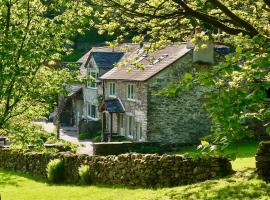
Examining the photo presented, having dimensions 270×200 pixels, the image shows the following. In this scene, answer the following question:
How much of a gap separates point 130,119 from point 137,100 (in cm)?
278

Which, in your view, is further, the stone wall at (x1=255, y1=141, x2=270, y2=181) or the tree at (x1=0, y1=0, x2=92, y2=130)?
the stone wall at (x1=255, y1=141, x2=270, y2=181)

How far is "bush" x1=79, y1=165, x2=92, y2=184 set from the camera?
73.7ft

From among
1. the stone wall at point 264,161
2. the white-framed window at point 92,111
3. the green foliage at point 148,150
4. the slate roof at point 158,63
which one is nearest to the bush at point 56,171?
the green foliage at point 148,150

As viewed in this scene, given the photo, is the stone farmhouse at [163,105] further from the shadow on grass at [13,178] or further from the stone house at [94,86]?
the shadow on grass at [13,178]

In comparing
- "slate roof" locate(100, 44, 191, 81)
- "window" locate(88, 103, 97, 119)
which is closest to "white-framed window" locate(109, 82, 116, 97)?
"slate roof" locate(100, 44, 191, 81)

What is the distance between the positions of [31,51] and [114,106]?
3072 centimetres

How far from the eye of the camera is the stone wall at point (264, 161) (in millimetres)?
15742

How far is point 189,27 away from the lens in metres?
17.8

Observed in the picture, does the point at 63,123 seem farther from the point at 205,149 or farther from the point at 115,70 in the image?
the point at 205,149

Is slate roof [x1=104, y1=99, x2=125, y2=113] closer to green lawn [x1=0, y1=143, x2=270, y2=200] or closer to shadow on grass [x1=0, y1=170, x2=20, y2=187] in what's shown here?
shadow on grass [x1=0, y1=170, x2=20, y2=187]

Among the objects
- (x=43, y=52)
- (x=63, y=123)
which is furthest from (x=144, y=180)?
(x=63, y=123)

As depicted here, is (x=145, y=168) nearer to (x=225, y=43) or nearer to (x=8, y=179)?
(x=225, y=43)

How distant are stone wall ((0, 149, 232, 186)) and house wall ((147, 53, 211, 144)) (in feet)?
44.5

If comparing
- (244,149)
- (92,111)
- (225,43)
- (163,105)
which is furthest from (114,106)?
(225,43)
